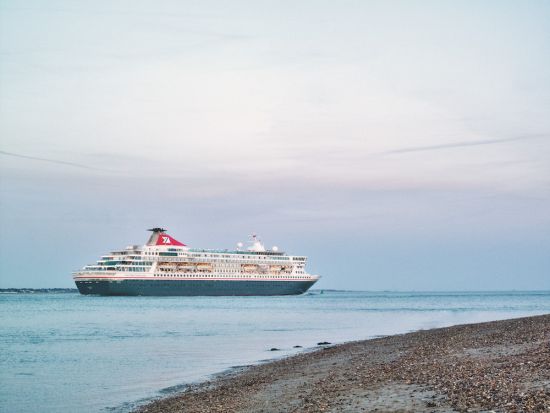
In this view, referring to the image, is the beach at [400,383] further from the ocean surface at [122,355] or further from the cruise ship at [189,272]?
the cruise ship at [189,272]

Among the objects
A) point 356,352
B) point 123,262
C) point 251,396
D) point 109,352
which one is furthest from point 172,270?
point 251,396

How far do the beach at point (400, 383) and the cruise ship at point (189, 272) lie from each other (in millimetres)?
90628

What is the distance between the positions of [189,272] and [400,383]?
337ft

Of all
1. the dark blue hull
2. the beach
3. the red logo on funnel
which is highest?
the red logo on funnel

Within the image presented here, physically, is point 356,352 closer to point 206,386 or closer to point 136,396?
point 206,386

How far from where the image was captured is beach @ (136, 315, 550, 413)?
425 inches

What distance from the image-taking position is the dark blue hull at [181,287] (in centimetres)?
10856

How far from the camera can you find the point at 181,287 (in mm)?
111812

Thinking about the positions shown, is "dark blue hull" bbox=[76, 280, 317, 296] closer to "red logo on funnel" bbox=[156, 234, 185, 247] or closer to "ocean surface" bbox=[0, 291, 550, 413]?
"red logo on funnel" bbox=[156, 234, 185, 247]

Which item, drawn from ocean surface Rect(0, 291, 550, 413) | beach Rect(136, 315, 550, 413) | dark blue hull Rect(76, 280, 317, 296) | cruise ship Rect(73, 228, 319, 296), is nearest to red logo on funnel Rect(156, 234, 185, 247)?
cruise ship Rect(73, 228, 319, 296)

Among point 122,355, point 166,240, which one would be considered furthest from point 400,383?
point 166,240

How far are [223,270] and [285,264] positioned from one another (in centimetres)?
1328

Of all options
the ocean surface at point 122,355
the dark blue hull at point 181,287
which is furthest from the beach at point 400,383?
the dark blue hull at point 181,287

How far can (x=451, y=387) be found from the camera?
38.8ft
